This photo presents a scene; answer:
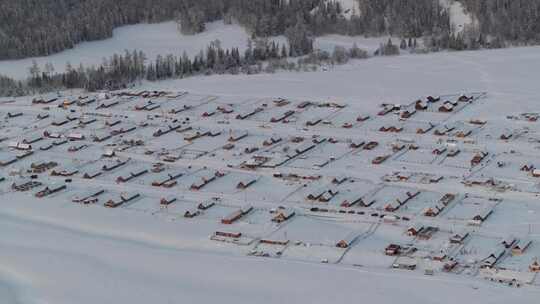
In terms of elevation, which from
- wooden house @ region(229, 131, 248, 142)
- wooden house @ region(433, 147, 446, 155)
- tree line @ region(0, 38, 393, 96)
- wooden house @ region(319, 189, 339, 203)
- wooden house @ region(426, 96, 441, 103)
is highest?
tree line @ region(0, 38, 393, 96)

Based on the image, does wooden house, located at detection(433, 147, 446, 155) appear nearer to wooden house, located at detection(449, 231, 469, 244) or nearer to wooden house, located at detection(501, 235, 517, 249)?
wooden house, located at detection(449, 231, 469, 244)

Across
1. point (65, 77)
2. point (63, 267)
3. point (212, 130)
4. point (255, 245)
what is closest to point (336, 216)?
point (255, 245)

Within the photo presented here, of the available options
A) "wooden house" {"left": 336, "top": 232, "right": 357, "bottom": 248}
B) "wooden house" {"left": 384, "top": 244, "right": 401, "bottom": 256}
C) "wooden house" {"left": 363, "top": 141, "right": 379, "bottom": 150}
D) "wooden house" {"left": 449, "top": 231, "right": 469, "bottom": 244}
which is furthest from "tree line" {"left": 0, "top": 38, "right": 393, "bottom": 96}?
"wooden house" {"left": 384, "top": 244, "right": 401, "bottom": 256}

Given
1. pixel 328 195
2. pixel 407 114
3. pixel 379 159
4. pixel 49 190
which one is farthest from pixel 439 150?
pixel 49 190

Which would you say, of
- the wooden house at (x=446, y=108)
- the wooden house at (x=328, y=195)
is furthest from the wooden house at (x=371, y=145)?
the wooden house at (x=446, y=108)

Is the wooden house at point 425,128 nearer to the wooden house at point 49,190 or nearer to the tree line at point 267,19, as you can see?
the wooden house at point 49,190

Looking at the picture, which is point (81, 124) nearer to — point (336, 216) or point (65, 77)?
point (65, 77)
